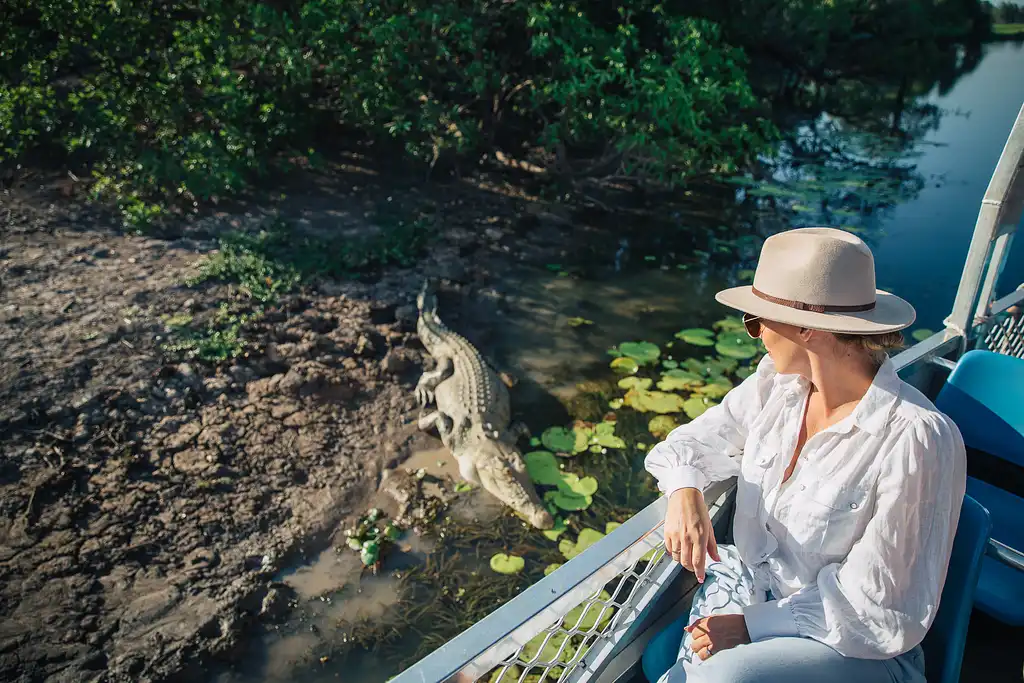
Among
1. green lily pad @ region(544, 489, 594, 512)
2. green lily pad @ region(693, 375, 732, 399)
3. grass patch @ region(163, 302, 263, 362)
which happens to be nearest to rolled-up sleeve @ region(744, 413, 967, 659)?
green lily pad @ region(544, 489, 594, 512)

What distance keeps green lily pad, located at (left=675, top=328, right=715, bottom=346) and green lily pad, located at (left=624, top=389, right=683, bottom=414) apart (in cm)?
88

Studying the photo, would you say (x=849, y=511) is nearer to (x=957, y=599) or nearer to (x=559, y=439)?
(x=957, y=599)

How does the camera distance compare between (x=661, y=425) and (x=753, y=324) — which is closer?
(x=753, y=324)

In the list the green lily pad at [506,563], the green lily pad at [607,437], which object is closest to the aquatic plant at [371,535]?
the green lily pad at [506,563]

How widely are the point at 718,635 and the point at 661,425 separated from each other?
115 inches

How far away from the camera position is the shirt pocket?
52.6 inches

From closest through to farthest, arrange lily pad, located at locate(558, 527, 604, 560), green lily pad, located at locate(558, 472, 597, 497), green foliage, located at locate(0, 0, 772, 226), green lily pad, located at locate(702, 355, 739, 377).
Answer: lily pad, located at locate(558, 527, 604, 560) < green lily pad, located at locate(558, 472, 597, 497) < green lily pad, located at locate(702, 355, 739, 377) < green foliage, located at locate(0, 0, 772, 226)

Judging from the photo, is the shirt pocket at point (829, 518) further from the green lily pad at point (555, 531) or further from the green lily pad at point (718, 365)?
the green lily pad at point (718, 365)

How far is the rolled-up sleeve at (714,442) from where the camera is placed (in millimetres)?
1626

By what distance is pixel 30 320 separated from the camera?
4828mm

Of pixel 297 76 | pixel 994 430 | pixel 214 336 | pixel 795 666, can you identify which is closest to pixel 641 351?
pixel 994 430

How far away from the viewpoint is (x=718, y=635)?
1418mm

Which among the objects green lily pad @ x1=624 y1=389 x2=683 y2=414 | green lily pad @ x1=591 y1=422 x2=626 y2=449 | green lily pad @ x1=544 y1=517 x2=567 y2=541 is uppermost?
green lily pad @ x1=624 y1=389 x2=683 y2=414

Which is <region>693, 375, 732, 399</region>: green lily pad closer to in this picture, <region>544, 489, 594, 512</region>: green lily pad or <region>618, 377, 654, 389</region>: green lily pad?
<region>618, 377, 654, 389</region>: green lily pad
